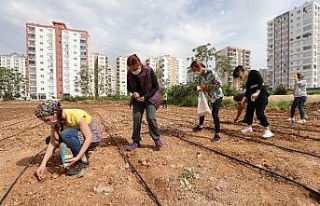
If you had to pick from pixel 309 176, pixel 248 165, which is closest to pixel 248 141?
pixel 248 165

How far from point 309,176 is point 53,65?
80207 millimetres

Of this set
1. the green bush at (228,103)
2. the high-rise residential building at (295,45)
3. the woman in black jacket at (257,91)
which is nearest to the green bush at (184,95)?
the green bush at (228,103)

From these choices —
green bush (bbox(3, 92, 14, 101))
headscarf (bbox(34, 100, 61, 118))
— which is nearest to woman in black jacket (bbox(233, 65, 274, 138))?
headscarf (bbox(34, 100, 61, 118))

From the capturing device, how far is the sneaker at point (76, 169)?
3031mm

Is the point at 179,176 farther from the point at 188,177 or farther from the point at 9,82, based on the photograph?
the point at 9,82

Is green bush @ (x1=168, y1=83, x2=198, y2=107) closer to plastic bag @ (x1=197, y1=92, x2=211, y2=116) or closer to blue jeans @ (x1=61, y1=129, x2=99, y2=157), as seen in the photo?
plastic bag @ (x1=197, y1=92, x2=211, y2=116)

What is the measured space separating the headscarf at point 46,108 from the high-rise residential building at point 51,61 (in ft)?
243

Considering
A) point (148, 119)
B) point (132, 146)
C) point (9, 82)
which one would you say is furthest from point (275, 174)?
point (9, 82)

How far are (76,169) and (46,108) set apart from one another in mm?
818

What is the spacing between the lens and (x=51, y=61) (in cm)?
7525

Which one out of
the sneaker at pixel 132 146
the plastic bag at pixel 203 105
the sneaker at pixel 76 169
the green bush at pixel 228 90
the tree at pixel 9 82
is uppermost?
the tree at pixel 9 82

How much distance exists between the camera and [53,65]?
247 ft

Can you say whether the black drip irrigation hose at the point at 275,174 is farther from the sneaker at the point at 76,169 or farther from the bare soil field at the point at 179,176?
the sneaker at the point at 76,169

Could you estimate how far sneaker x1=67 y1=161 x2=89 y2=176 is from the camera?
3031mm
